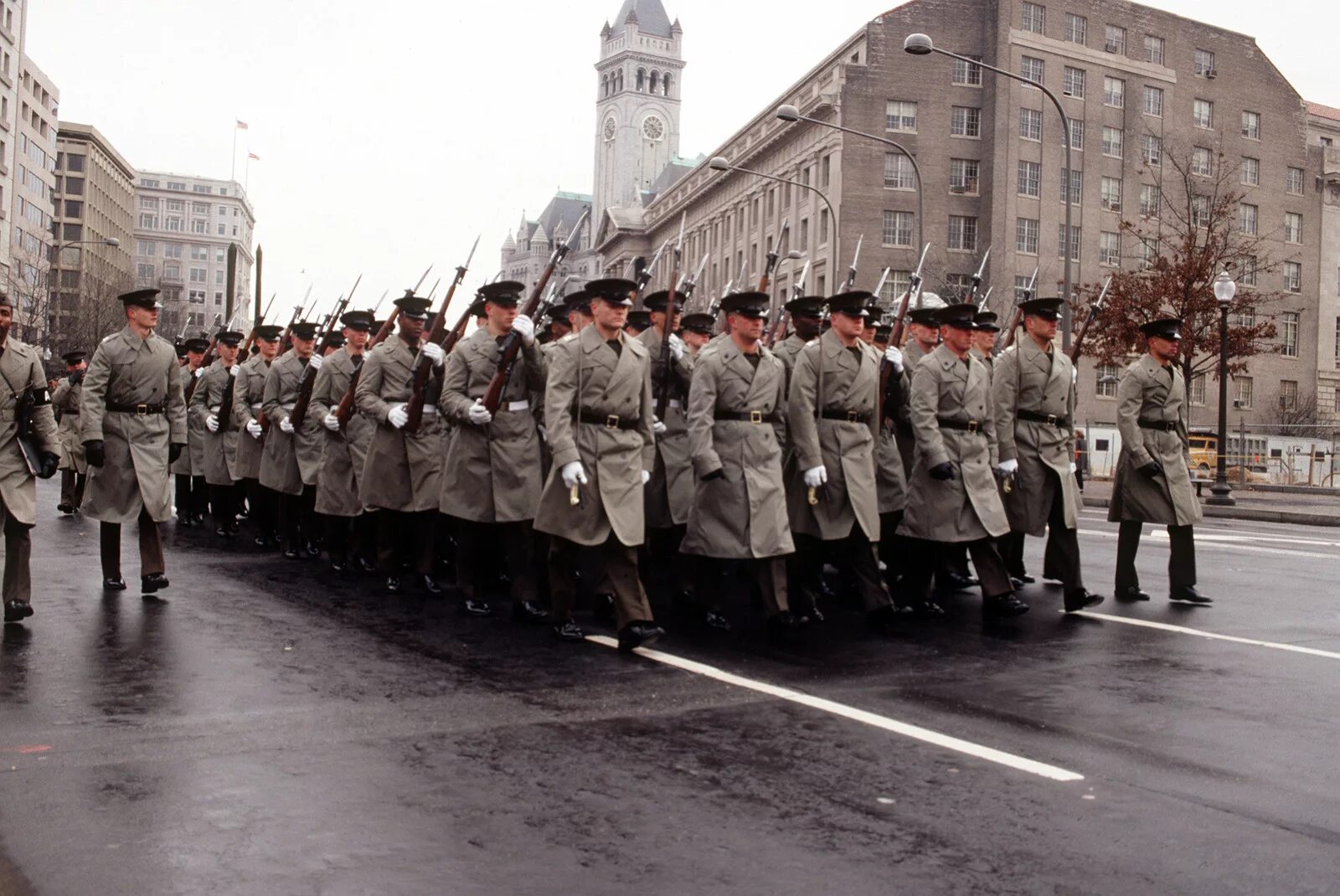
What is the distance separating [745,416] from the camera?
873 cm

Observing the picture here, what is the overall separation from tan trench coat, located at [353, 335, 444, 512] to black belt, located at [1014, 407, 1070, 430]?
14.0ft

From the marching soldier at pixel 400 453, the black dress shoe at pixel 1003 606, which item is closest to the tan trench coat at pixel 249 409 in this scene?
the marching soldier at pixel 400 453

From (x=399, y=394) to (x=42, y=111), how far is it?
100455mm

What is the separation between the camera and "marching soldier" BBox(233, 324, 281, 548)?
14.2m

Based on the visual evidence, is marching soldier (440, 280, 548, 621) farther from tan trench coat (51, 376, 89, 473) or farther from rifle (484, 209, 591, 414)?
tan trench coat (51, 376, 89, 473)

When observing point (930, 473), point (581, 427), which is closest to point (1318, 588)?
point (930, 473)

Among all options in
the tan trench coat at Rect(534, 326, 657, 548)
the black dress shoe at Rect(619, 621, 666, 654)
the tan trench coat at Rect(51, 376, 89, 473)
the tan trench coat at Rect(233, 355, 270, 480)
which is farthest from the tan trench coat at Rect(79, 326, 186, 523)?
the tan trench coat at Rect(51, 376, 89, 473)

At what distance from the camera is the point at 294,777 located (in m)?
5.15

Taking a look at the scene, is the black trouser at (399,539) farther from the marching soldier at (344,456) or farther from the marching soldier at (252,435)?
the marching soldier at (252,435)

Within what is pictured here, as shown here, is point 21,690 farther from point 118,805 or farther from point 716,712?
point 716,712

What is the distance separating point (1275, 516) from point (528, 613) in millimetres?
18647

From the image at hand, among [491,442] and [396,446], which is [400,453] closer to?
[396,446]

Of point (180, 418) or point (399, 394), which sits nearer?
point (180, 418)

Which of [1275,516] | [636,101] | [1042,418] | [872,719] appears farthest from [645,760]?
[636,101]
